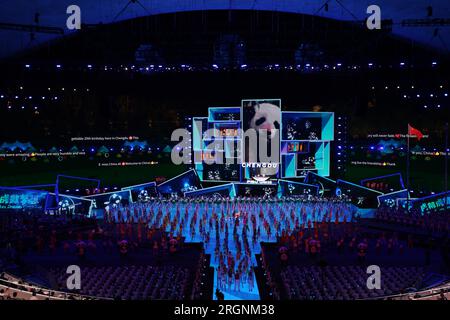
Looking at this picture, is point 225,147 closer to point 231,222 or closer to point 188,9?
point 188,9

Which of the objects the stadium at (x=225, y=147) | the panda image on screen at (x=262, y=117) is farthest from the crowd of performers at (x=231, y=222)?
the panda image on screen at (x=262, y=117)

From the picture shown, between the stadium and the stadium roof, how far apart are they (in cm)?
11

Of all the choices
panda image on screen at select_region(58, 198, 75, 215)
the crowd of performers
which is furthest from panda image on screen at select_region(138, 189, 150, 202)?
panda image on screen at select_region(58, 198, 75, 215)

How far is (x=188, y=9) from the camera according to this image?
2384 cm

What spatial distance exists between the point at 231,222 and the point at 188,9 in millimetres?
11845

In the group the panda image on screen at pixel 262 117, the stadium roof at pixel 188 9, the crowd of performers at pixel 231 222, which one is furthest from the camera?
the panda image on screen at pixel 262 117

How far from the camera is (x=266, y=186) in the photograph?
2700 centimetres

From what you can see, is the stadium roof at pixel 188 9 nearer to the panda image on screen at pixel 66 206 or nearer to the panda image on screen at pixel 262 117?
the panda image on screen at pixel 262 117

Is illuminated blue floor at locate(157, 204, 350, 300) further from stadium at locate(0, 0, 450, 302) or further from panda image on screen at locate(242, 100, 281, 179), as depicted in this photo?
panda image on screen at locate(242, 100, 281, 179)

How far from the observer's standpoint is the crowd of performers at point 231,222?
14.1 metres

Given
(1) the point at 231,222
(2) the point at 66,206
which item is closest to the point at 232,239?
(1) the point at 231,222

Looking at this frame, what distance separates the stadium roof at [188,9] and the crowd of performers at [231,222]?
9.05 m

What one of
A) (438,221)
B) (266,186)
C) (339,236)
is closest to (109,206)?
(266,186)

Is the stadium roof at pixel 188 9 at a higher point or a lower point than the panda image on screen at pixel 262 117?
higher
